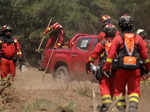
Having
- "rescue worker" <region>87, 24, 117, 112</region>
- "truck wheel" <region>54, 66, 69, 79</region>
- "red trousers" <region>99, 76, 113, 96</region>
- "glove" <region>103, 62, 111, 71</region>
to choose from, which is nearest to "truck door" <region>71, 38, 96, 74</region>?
"truck wheel" <region>54, 66, 69, 79</region>

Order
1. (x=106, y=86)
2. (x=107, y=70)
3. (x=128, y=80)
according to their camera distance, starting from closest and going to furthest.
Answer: (x=128, y=80) < (x=107, y=70) < (x=106, y=86)

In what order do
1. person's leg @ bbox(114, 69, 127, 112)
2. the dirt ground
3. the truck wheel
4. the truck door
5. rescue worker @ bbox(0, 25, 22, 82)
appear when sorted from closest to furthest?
person's leg @ bbox(114, 69, 127, 112), the dirt ground, rescue worker @ bbox(0, 25, 22, 82), the truck door, the truck wheel

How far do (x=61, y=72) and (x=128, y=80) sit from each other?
239 inches

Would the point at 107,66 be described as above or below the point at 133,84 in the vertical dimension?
above

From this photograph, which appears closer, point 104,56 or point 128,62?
point 128,62

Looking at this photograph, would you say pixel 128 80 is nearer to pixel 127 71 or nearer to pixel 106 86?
pixel 127 71

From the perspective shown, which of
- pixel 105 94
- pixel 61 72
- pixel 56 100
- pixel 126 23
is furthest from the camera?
pixel 61 72

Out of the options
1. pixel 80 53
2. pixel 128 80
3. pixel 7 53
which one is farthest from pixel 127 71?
pixel 80 53

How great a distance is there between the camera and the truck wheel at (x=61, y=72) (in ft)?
37.7

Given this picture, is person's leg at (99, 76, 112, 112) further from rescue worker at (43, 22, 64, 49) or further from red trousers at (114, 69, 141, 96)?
rescue worker at (43, 22, 64, 49)

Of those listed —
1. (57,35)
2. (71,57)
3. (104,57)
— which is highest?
(57,35)

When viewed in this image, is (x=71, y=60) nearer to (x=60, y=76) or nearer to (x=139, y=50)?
(x=60, y=76)

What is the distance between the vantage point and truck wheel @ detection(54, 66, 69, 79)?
11.5 meters

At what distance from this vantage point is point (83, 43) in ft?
36.3
